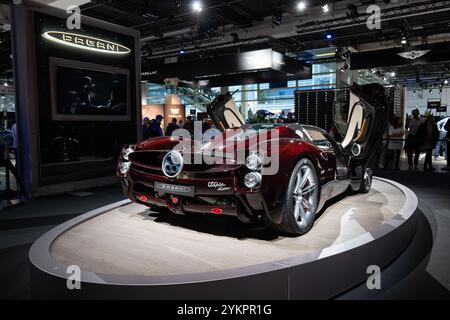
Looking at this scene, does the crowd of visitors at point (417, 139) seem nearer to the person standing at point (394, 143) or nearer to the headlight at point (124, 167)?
the person standing at point (394, 143)

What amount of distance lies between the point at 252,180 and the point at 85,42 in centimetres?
503

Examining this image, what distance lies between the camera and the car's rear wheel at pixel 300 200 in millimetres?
2799

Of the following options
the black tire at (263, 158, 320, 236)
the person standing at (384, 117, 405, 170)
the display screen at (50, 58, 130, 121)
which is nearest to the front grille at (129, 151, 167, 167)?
the black tire at (263, 158, 320, 236)

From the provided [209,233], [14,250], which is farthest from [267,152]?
[14,250]

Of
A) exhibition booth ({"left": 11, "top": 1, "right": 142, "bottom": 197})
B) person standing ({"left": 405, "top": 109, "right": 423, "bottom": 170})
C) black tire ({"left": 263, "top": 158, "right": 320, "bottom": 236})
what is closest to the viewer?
black tire ({"left": 263, "top": 158, "right": 320, "bottom": 236})

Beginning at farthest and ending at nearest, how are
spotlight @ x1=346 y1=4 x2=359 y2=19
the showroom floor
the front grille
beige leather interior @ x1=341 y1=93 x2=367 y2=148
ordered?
spotlight @ x1=346 y1=4 x2=359 y2=19 < beige leather interior @ x1=341 y1=93 x2=367 y2=148 < the front grille < the showroom floor

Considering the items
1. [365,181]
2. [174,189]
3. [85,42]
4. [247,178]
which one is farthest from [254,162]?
[85,42]

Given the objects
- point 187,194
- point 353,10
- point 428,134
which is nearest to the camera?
point 187,194

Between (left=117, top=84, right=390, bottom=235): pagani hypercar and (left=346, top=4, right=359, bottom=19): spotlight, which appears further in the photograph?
(left=346, top=4, right=359, bottom=19): spotlight

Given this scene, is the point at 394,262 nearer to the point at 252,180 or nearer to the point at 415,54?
the point at 252,180

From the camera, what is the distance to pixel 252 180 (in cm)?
259

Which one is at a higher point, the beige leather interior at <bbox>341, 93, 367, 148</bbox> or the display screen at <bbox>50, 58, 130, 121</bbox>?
the display screen at <bbox>50, 58, 130, 121</bbox>

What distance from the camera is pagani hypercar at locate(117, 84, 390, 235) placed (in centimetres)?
265

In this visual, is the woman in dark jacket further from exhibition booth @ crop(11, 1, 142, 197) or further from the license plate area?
the license plate area
